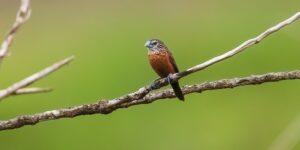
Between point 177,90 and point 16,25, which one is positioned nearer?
point 16,25

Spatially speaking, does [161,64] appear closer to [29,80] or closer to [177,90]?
[177,90]

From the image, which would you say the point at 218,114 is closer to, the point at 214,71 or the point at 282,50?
the point at 214,71

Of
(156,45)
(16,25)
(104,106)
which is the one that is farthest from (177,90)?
(16,25)

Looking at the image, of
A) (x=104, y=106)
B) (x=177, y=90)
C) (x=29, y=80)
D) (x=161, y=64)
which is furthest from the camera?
(x=161, y=64)

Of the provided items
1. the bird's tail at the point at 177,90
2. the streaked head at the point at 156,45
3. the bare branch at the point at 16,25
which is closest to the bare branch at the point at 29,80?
the bare branch at the point at 16,25

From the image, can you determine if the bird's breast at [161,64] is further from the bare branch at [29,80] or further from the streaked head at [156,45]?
the bare branch at [29,80]
